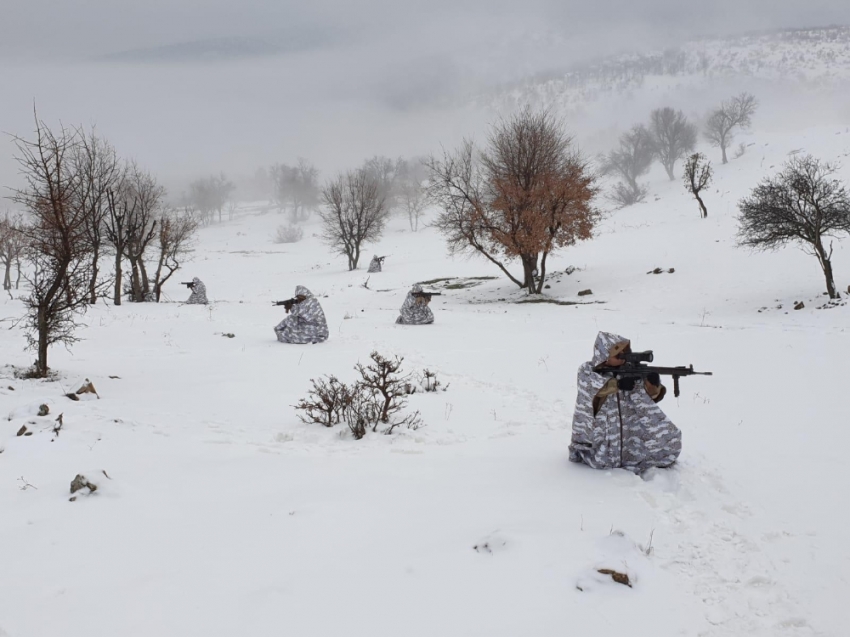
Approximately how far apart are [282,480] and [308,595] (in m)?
1.68

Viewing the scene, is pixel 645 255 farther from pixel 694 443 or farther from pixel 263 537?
pixel 263 537

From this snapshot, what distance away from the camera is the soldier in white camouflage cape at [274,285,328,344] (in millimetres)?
11891

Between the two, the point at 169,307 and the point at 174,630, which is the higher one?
the point at 169,307

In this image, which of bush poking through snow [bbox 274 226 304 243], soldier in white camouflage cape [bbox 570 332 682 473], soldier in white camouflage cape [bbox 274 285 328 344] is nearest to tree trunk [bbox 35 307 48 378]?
soldier in white camouflage cape [bbox 274 285 328 344]

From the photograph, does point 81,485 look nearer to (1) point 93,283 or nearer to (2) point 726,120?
(1) point 93,283

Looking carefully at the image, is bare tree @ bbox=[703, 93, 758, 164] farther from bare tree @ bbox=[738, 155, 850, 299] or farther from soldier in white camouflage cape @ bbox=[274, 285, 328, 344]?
soldier in white camouflage cape @ bbox=[274, 285, 328, 344]

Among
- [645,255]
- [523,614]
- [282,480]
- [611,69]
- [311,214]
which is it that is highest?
[611,69]

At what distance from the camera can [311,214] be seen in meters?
86.9

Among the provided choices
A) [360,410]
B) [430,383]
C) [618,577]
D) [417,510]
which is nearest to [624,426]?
[618,577]

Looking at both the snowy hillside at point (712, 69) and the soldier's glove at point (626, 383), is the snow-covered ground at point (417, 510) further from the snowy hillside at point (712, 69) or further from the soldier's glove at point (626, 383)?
the snowy hillside at point (712, 69)

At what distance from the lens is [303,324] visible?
1198cm

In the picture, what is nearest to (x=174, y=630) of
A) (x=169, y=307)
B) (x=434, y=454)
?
(x=434, y=454)

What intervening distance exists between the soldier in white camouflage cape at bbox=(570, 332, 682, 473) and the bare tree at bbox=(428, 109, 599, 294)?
16.4 m

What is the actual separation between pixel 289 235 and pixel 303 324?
55.7m
